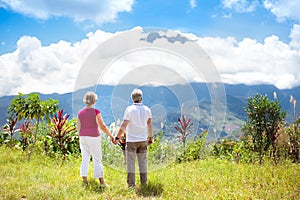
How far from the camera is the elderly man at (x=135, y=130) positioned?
581cm

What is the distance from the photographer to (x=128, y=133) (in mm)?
5941

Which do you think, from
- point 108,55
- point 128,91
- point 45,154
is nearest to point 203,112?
point 128,91

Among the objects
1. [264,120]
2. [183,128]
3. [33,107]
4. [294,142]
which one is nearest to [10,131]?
[33,107]

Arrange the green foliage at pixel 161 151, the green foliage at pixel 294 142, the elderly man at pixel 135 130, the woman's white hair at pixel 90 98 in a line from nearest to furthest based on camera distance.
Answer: the elderly man at pixel 135 130, the woman's white hair at pixel 90 98, the green foliage at pixel 161 151, the green foliage at pixel 294 142

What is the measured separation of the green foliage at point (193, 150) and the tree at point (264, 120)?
5.37 feet

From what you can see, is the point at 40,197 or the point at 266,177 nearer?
the point at 40,197

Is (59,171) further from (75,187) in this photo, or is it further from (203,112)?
(203,112)

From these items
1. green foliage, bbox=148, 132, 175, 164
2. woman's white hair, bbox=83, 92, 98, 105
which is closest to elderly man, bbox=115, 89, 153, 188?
woman's white hair, bbox=83, 92, 98, 105

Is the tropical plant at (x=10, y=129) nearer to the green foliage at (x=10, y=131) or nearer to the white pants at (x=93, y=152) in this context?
the green foliage at (x=10, y=131)

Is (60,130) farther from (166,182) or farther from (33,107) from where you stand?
(166,182)

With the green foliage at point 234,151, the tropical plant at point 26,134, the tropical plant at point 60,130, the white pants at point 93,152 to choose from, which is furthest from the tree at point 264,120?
the tropical plant at point 26,134

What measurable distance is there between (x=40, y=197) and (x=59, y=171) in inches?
89.4

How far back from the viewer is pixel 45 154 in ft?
30.9

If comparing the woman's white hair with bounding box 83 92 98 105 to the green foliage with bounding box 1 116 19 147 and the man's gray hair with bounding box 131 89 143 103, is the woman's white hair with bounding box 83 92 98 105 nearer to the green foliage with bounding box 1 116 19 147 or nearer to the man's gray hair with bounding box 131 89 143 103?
the man's gray hair with bounding box 131 89 143 103
